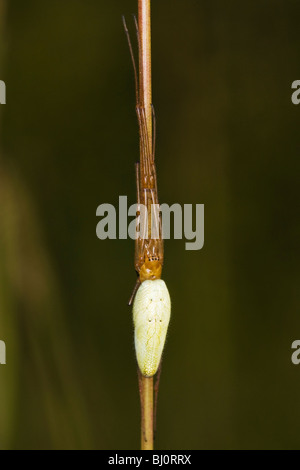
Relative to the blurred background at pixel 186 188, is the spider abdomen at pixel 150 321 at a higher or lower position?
lower

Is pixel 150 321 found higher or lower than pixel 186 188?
lower

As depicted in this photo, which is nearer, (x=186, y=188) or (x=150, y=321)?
(x=150, y=321)

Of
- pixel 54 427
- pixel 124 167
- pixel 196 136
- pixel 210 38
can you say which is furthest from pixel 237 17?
pixel 54 427

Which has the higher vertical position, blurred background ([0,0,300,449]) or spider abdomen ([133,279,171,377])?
blurred background ([0,0,300,449])

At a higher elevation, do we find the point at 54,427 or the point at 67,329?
the point at 67,329

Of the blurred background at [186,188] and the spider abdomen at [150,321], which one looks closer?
the spider abdomen at [150,321]

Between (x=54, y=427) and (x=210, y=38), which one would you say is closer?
(x=54, y=427)
